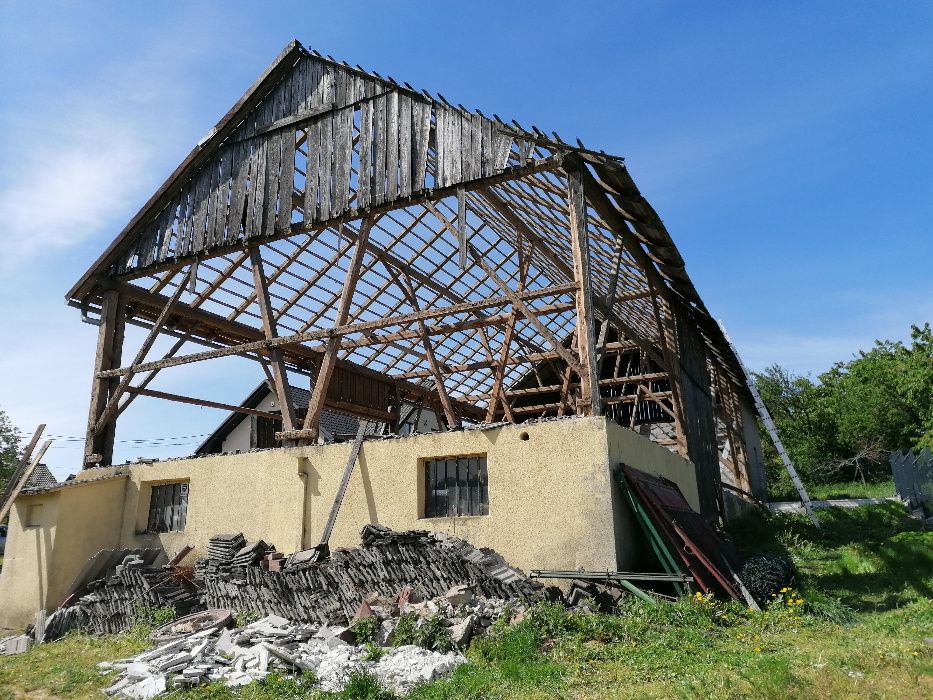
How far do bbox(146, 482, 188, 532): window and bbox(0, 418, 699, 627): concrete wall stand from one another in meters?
0.15

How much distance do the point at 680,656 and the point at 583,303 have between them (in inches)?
216

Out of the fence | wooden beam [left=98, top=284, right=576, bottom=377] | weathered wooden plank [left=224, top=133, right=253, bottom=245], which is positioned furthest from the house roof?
the fence

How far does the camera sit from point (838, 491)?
1278 inches

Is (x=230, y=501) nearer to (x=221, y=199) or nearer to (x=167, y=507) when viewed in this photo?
(x=167, y=507)

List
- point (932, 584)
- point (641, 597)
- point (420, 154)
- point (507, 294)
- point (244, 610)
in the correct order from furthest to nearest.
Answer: point (420, 154), point (507, 294), point (932, 584), point (244, 610), point (641, 597)

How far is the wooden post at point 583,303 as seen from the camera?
10.5 m

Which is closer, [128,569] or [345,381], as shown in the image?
[128,569]

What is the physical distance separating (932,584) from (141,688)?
11576mm

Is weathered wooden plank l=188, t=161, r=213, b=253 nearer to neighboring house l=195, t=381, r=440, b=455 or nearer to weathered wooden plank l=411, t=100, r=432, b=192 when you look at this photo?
weathered wooden plank l=411, t=100, r=432, b=192

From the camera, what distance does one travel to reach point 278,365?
45.6 ft

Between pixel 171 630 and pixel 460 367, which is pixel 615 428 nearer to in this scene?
pixel 171 630

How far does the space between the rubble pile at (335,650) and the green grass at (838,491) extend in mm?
23582

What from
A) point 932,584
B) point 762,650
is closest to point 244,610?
point 762,650

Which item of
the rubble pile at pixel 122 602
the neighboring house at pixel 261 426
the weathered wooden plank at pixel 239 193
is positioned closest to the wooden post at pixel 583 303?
the rubble pile at pixel 122 602
